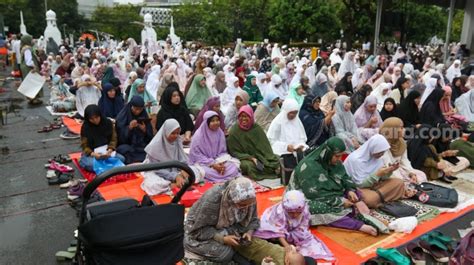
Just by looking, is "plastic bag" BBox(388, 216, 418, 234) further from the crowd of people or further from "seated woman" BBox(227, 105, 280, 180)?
"seated woman" BBox(227, 105, 280, 180)

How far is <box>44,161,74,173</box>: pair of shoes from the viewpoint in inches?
205

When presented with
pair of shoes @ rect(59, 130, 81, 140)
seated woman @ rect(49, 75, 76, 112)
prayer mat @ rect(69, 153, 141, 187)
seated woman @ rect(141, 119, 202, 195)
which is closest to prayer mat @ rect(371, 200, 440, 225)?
seated woman @ rect(141, 119, 202, 195)

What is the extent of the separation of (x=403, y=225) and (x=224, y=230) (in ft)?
5.85

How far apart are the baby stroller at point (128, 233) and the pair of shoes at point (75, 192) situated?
2661 mm

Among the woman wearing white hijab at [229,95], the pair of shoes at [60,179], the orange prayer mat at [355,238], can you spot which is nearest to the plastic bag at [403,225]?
the orange prayer mat at [355,238]

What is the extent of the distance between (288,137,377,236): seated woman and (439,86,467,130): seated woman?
4351mm

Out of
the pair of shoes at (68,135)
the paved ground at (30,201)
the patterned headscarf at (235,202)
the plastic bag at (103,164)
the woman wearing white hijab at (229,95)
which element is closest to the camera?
the patterned headscarf at (235,202)

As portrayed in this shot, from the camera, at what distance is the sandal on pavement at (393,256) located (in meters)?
3.15

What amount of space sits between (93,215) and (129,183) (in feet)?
9.72

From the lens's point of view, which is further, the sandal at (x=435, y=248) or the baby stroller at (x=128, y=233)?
the sandal at (x=435, y=248)

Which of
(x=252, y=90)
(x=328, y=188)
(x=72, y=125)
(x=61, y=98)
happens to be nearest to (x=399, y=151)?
(x=328, y=188)

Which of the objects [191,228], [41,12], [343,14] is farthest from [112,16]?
[191,228]

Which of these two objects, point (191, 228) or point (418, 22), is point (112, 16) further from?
point (191, 228)

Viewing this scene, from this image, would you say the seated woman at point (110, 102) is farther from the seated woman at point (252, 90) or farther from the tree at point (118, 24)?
the tree at point (118, 24)
